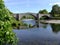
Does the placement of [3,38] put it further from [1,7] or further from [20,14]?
[20,14]

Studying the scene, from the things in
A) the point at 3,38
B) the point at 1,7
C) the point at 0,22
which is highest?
the point at 1,7

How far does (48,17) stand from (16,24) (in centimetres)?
6439

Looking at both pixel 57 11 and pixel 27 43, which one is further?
pixel 57 11

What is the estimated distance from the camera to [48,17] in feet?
436

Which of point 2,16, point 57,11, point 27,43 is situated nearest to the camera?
point 2,16

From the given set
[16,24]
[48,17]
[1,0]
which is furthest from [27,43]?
[48,17]

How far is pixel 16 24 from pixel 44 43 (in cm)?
3776

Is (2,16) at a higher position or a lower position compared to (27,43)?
higher

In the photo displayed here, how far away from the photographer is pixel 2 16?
12.8 m

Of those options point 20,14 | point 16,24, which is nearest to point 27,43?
point 16,24

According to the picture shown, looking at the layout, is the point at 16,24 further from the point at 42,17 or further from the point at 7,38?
the point at 42,17

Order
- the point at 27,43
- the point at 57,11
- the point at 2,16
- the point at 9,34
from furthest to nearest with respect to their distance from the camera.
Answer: the point at 57,11
the point at 27,43
the point at 2,16
the point at 9,34

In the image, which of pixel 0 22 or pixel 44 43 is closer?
pixel 0 22

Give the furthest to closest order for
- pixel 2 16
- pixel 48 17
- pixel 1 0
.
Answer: pixel 48 17 < pixel 1 0 < pixel 2 16
